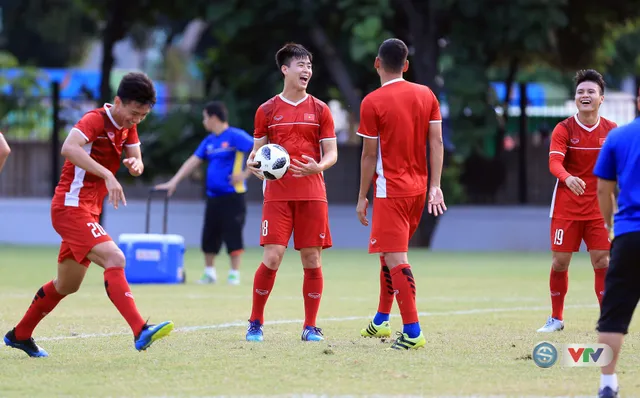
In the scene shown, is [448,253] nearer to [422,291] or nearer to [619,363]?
[422,291]

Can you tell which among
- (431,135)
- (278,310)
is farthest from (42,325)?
(431,135)

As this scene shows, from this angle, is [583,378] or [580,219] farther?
[580,219]

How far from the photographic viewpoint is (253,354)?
8484 mm

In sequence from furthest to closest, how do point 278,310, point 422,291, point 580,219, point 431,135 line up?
point 422,291, point 278,310, point 580,219, point 431,135

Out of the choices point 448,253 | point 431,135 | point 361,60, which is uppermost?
point 361,60

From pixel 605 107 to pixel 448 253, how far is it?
4.62 m

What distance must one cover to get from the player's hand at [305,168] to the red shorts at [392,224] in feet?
1.75

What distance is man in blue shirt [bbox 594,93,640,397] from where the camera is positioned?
650cm

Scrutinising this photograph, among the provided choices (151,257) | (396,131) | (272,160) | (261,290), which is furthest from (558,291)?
(151,257)

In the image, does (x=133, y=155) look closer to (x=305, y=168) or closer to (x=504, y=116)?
(x=305, y=168)

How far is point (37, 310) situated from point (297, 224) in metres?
2.10

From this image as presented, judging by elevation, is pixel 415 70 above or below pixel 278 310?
above

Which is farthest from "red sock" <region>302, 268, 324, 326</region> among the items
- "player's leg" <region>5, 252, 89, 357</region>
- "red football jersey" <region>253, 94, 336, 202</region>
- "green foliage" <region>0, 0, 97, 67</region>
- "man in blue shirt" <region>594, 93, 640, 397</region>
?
"green foliage" <region>0, 0, 97, 67</region>

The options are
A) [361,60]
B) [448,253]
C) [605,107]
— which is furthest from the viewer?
[605,107]
